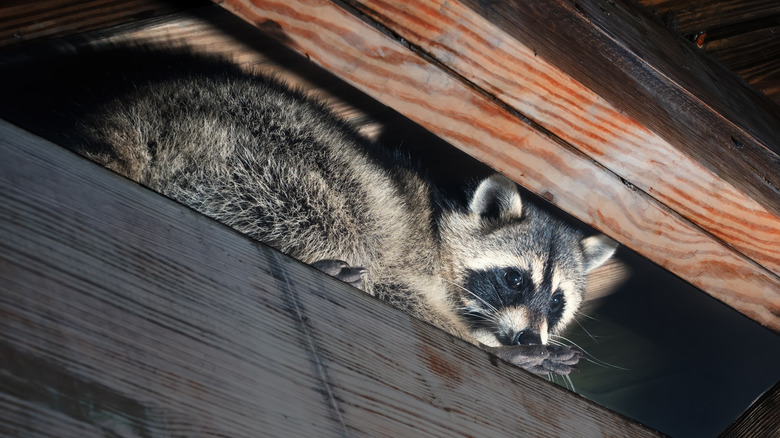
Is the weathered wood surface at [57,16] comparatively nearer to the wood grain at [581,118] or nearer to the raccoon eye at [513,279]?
the wood grain at [581,118]

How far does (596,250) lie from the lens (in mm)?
3070

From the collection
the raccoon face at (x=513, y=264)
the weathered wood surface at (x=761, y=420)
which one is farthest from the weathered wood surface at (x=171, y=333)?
the raccoon face at (x=513, y=264)

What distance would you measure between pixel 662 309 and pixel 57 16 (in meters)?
2.35

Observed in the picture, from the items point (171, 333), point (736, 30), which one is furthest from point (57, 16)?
point (736, 30)

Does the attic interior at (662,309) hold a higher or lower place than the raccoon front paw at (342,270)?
higher

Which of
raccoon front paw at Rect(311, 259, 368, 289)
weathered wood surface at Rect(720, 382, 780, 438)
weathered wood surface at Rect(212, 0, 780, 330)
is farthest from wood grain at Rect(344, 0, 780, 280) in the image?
raccoon front paw at Rect(311, 259, 368, 289)

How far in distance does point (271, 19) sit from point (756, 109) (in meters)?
1.66

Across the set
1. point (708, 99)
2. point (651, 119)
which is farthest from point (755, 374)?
point (651, 119)

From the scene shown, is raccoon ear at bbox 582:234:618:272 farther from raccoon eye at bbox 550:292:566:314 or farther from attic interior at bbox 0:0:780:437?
raccoon eye at bbox 550:292:566:314

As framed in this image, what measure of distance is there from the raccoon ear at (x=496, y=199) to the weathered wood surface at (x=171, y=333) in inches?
75.2

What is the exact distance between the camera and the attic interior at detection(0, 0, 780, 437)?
2.08 meters

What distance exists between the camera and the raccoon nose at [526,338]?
2625 mm

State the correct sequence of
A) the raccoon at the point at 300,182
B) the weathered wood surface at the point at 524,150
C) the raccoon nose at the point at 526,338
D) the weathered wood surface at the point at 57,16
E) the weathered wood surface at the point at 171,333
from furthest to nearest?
the raccoon nose at the point at 526,338
the raccoon at the point at 300,182
the weathered wood surface at the point at 57,16
the weathered wood surface at the point at 524,150
the weathered wood surface at the point at 171,333

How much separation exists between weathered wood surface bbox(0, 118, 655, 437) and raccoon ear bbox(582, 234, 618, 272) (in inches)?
83.7
